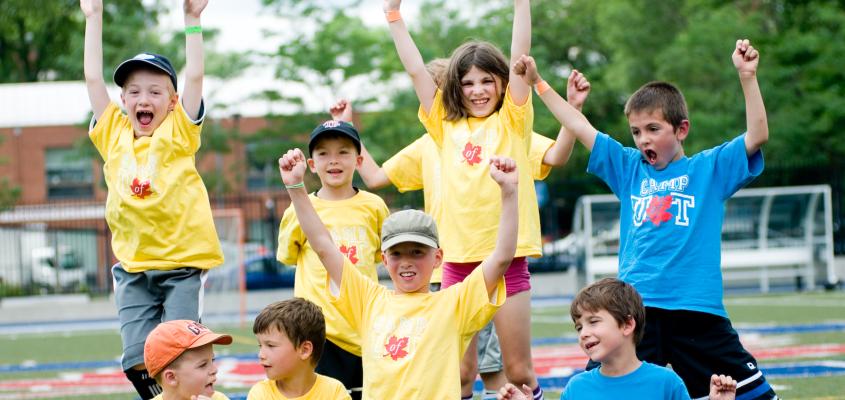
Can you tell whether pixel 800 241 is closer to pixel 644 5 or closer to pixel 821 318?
pixel 821 318

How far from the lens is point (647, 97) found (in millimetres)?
5250

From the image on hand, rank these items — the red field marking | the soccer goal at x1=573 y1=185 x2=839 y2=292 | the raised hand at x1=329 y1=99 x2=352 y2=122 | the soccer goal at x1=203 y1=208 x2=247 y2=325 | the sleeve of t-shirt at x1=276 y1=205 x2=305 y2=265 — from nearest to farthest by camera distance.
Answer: the sleeve of t-shirt at x1=276 y1=205 x2=305 y2=265
the raised hand at x1=329 y1=99 x2=352 y2=122
the red field marking
the soccer goal at x1=203 y1=208 x2=247 y2=325
the soccer goal at x1=573 y1=185 x2=839 y2=292

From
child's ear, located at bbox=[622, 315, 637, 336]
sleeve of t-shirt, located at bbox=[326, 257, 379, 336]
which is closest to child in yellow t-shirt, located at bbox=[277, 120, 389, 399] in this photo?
sleeve of t-shirt, located at bbox=[326, 257, 379, 336]

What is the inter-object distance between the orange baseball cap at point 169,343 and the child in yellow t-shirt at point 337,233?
1.10 metres

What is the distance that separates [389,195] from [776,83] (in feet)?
42.1

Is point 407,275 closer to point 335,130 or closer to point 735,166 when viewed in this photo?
point 335,130

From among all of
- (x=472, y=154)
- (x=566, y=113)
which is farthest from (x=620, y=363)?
(x=472, y=154)

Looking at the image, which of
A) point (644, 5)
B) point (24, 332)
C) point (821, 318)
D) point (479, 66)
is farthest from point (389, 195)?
point (479, 66)

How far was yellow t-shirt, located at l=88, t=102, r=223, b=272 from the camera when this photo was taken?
556cm

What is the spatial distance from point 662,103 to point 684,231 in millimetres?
621

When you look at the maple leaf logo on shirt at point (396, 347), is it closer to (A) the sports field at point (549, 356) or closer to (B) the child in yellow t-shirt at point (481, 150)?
(B) the child in yellow t-shirt at point (481, 150)

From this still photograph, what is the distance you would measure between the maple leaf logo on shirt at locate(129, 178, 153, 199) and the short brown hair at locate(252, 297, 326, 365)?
1.02 m

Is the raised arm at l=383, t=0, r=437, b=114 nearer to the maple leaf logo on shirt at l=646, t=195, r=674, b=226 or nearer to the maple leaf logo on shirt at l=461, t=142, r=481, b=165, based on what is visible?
the maple leaf logo on shirt at l=461, t=142, r=481, b=165

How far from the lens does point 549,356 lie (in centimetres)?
1050
